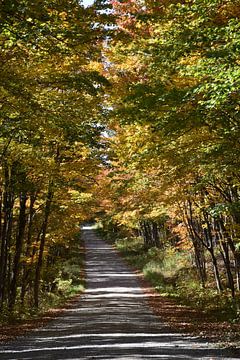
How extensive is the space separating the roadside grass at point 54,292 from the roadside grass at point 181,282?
5.13 metres

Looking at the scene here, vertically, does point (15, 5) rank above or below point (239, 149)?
above

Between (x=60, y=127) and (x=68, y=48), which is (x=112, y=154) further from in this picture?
(x=68, y=48)

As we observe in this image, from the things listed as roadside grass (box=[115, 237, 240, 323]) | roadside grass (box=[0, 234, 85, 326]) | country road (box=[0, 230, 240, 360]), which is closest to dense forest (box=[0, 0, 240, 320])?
roadside grass (box=[115, 237, 240, 323])

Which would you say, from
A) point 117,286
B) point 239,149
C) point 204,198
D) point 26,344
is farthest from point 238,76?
point 117,286

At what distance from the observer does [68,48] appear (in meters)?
9.13

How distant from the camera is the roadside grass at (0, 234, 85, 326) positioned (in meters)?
16.0

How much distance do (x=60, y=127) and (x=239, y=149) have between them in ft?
14.1

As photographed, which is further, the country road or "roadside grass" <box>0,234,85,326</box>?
"roadside grass" <box>0,234,85,326</box>

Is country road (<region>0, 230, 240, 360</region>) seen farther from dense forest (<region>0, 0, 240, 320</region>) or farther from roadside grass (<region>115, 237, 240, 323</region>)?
dense forest (<region>0, 0, 240, 320</region>)

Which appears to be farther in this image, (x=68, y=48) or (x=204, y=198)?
(x=204, y=198)

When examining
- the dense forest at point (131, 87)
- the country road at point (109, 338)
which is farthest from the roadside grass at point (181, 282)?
the country road at point (109, 338)

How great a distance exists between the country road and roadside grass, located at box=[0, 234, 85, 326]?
1234 millimetres

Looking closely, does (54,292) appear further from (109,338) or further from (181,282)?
(109,338)

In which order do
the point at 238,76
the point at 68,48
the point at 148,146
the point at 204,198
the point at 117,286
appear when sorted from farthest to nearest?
the point at 117,286 < the point at 204,198 < the point at 148,146 < the point at 68,48 < the point at 238,76
